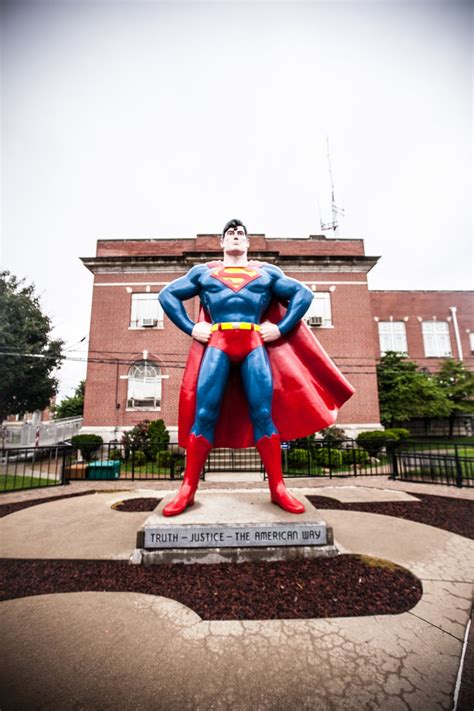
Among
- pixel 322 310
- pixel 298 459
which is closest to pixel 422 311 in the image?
pixel 322 310

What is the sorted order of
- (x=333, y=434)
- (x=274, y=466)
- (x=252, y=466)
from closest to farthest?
1. (x=274, y=466)
2. (x=252, y=466)
3. (x=333, y=434)

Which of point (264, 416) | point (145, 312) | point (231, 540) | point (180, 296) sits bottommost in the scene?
point (231, 540)

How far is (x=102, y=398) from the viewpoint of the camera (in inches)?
685

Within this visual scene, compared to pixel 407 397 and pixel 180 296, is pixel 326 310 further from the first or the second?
pixel 180 296

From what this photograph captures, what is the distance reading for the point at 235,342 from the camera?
12.9ft

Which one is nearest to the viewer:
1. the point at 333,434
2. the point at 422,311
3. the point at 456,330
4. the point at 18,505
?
the point at 18,505

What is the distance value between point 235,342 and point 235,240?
1.34m

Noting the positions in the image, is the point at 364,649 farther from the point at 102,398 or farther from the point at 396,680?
the point at 102,398

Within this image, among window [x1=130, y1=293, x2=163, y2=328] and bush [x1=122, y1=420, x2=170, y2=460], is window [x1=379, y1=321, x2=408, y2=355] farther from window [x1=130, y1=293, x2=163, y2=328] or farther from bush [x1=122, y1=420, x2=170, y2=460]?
bush [x1=122, y1=420, x2=170, y2=460]

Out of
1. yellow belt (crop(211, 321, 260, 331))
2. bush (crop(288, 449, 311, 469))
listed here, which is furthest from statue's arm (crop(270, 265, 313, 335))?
bush (crop(288, 449, 311, 469))

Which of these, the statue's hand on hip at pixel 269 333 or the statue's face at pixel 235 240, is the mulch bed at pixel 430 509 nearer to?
the statue's hand on hip at pixel 269 333

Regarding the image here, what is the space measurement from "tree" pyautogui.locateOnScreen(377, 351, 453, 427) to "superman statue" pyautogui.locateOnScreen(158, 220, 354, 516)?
57.6ft

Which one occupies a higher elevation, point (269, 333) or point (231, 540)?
point (269, 333)

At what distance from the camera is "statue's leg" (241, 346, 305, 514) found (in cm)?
381
